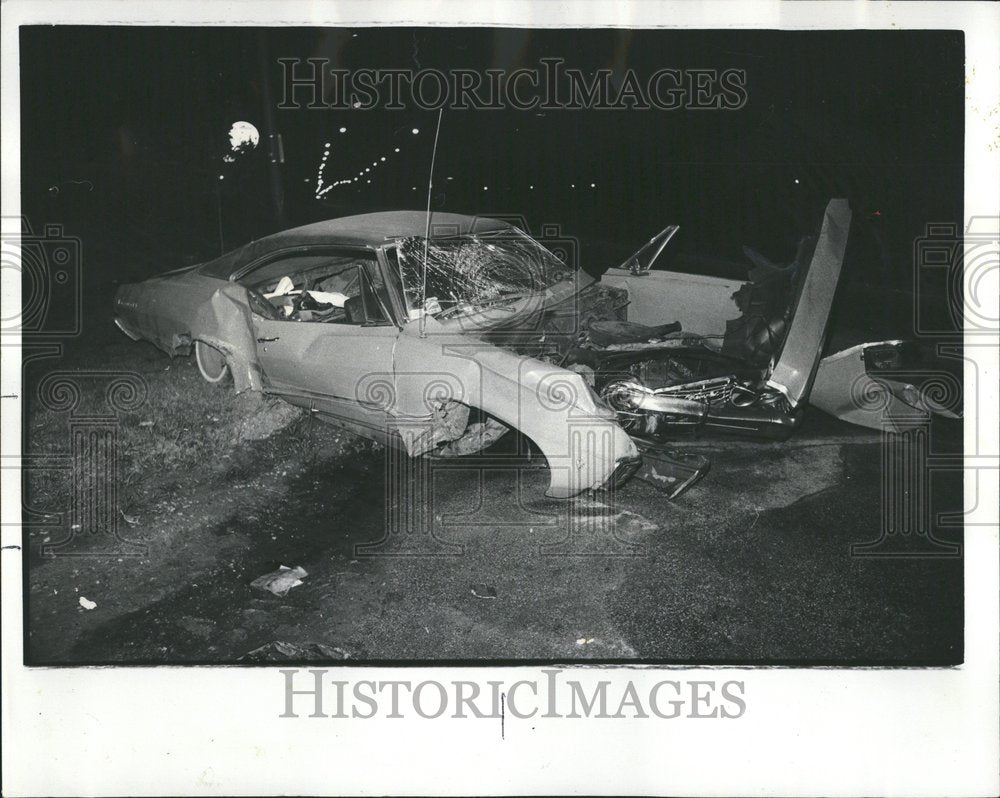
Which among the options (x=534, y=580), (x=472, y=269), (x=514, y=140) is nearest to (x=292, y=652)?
(x=534, y=580)

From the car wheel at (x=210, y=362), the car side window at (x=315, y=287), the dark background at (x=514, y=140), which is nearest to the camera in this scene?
the dark background at (x=514, y=140)

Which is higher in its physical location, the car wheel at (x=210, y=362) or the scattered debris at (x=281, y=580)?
the car wheel at (x=210, y=362)

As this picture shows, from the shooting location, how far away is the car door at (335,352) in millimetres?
2389

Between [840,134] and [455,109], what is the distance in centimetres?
134

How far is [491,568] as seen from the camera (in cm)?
222

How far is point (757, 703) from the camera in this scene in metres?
2.16

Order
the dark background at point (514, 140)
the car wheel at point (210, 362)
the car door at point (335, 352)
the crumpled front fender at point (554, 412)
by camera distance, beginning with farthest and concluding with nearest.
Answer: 1. the car wheel at point (210, 362)
2. the car door at point (335, 352)
3. the dark background at point (514, 140)
4. the crumpled front fender at point (554, 412)

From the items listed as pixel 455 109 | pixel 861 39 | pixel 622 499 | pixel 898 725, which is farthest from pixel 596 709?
pixel 861 39

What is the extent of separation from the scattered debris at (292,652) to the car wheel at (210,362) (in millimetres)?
1086

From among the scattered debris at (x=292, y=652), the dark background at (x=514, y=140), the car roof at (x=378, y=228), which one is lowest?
the scattered debris at (x=292, y=652)

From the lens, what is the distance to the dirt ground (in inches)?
85.2

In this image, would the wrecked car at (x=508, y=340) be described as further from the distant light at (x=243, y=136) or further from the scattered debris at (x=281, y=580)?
the scattered debris at (x=281, y=580)

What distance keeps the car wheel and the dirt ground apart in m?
0.31

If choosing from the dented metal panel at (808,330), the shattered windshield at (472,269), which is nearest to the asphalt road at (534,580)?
the dented metal panel at (808,330)
